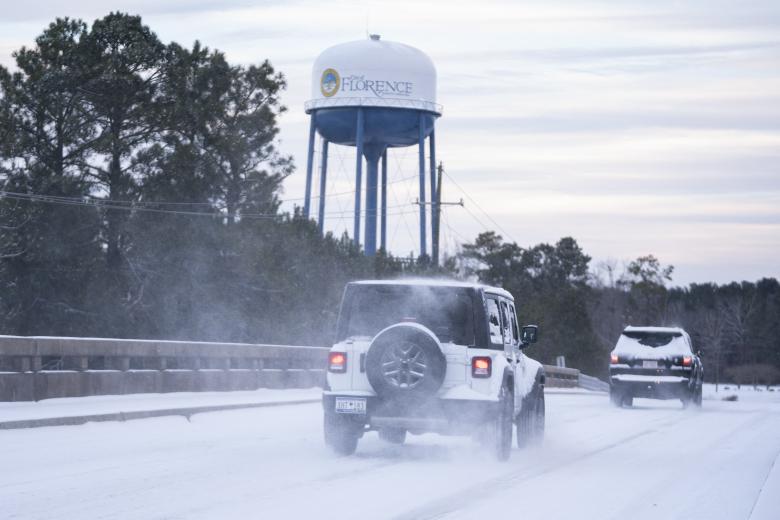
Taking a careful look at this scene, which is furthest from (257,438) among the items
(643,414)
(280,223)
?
(280,223)

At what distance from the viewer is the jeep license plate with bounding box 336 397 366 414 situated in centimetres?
1432

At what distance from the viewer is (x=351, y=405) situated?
14391mm

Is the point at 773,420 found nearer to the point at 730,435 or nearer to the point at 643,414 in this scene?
the point at 643,414

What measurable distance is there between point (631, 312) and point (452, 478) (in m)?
116

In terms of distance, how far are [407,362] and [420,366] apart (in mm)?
152

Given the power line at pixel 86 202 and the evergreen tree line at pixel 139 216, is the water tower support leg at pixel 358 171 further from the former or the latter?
the power line at pixel 86 202

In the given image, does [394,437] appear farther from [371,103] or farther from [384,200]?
[384,200]

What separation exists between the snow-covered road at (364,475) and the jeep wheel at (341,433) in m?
0.22

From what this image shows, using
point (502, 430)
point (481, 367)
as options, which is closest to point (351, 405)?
point (481, 367)

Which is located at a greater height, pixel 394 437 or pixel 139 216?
pixel 139 216

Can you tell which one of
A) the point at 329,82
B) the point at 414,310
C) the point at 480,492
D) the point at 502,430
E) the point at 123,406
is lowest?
the point at 480,492

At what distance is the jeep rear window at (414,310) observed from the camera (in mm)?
14430

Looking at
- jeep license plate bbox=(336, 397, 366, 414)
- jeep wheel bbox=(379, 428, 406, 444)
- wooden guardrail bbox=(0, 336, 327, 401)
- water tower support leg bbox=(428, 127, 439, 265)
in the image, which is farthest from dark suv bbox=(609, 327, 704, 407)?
water tower support leg bbox=(428, 127, 439, 265)

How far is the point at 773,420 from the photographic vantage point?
80.5ft
